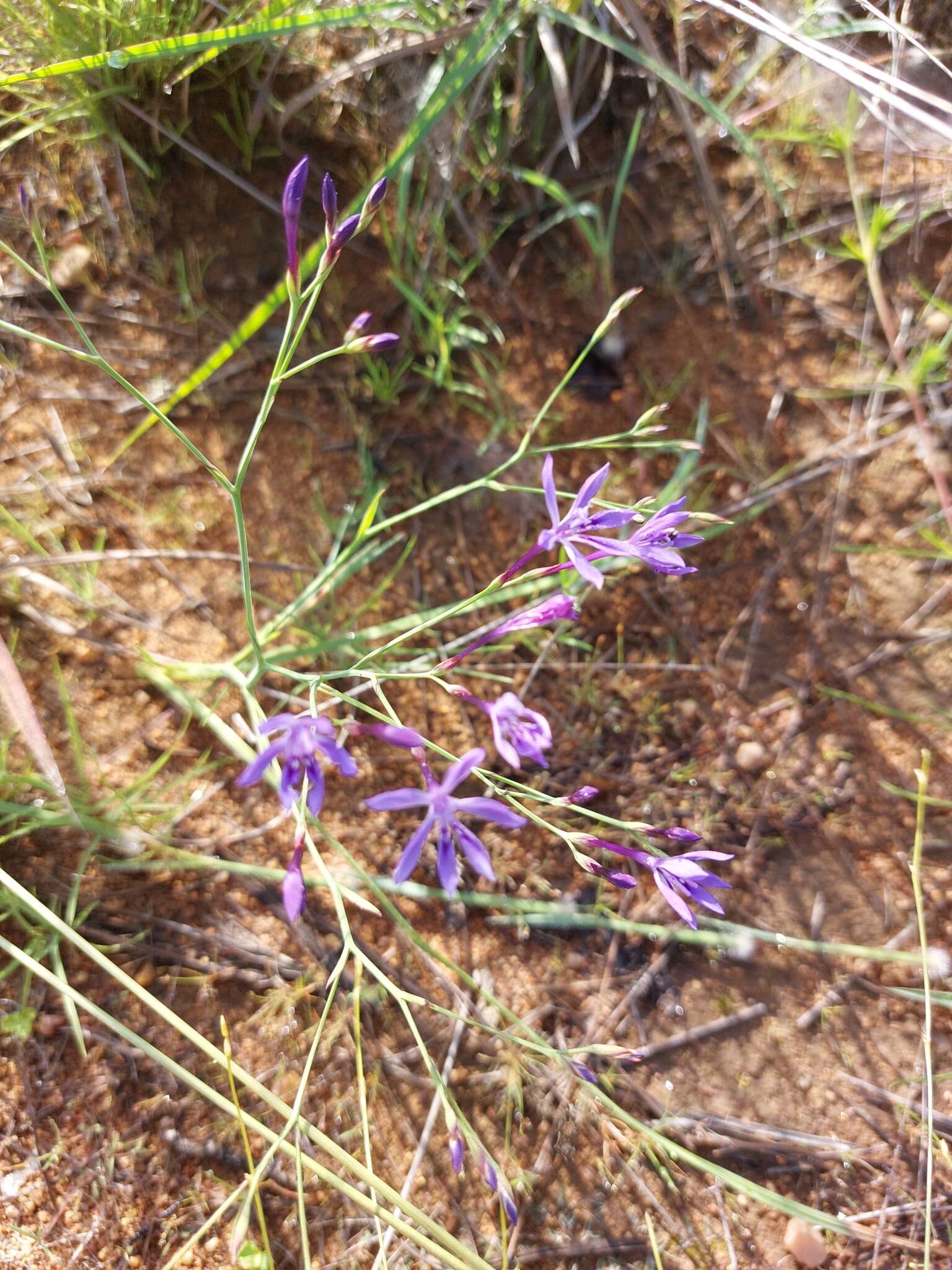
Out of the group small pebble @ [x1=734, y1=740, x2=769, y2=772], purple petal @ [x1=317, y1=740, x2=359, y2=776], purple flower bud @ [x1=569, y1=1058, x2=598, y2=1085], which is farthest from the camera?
small pebble @ [x1=734, y1=740, x2=769, y2=772]

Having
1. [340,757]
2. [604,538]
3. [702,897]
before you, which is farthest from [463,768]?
[702,897]

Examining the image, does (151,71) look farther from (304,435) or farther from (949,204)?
(949,204)

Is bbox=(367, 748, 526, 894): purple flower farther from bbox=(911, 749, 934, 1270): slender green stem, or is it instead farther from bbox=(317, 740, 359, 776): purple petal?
bbox=(911, 749, 934, 1270): slender green stem

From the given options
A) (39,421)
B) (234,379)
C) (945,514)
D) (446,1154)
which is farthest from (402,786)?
(945,514)

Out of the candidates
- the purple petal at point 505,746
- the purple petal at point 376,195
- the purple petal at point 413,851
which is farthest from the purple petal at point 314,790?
the purple petal at point 376,195

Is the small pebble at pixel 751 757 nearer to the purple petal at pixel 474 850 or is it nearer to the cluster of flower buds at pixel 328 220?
the purple petal at pixel 474 850

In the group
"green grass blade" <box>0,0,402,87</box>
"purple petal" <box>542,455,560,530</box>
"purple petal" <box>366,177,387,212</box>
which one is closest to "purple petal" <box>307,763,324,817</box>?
"purple petal" <box>542,455,560,530</box>
